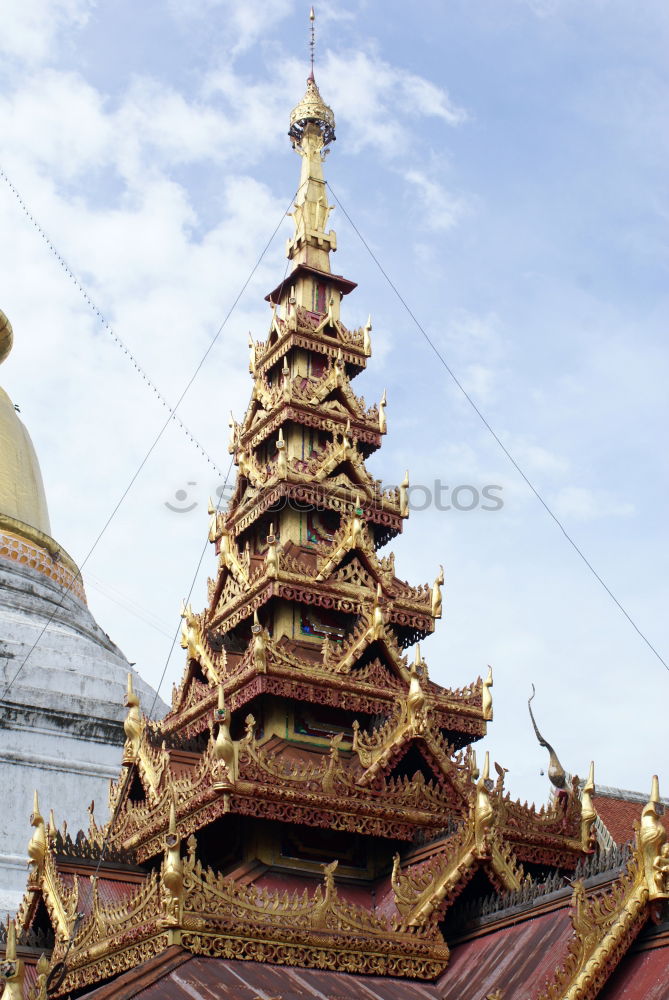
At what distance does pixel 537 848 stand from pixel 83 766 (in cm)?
1376

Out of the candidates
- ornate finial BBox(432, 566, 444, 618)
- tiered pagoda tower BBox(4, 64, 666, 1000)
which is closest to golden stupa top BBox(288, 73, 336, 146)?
tiered pagoda tower BBox(4, 64, 666, 1000)

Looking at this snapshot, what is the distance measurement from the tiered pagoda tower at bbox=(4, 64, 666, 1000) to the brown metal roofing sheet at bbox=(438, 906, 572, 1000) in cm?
29

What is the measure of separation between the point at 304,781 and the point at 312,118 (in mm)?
15008

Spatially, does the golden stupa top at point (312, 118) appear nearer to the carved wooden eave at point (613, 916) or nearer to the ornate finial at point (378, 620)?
the ornate finial at point (378, 620)

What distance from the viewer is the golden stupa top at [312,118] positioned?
2506cm

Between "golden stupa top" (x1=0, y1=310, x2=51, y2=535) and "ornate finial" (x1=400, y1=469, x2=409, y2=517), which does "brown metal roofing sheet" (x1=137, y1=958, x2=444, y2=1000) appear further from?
"golden stupa top" (x1=0, y1=310, x2=51, y2=535)

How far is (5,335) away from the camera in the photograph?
3953cm

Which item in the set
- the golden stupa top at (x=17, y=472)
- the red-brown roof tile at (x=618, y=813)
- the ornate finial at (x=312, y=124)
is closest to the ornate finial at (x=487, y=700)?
the red-brown roof tile at (x=618, y=813)

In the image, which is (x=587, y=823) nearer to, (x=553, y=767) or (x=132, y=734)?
(x=553, y=767)

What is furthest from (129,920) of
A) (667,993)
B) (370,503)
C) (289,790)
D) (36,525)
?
(36,525)

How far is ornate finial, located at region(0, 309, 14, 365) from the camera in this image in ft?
129

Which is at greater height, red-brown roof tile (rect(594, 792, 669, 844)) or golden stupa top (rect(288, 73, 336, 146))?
golden stupa top (rect(288, 73, 336, 146))

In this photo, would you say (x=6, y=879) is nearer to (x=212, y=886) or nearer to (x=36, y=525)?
(x=212, y=886)

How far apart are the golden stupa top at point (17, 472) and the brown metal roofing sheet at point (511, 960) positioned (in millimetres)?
22582
